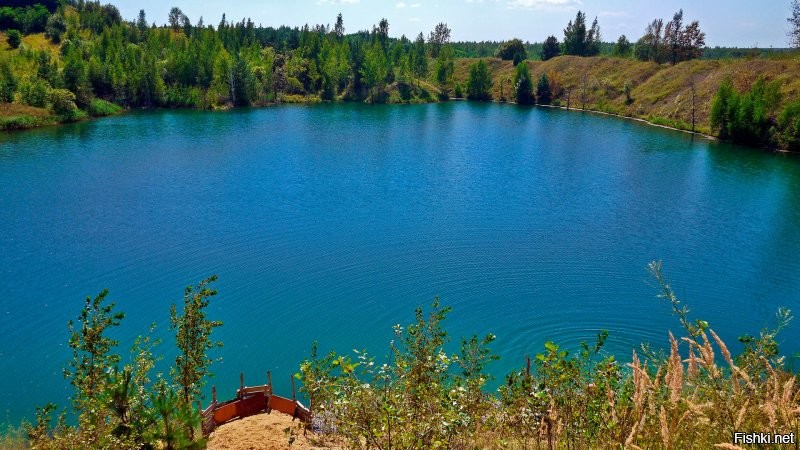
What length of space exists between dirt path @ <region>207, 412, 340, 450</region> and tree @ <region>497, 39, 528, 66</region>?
136 m

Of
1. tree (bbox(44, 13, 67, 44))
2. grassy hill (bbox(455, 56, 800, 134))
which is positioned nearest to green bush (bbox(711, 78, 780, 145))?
grassy hill (bbox(455, 56, 800, 134))

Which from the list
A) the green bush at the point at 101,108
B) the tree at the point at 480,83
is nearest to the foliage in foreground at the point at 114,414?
the green bush at the point at 101,108

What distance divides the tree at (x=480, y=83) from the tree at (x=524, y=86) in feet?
25.5

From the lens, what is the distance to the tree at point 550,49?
479 feet

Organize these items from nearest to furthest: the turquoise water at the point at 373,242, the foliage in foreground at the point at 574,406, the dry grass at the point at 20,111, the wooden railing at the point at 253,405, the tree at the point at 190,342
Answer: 1. the foliage in foreground at the point at 574,406
2. the tree at the point at 190,342
3. the wooden railing at the point at 253,405
4. the turquoise water at the point at 373,242
5. the dry grass at the point at 20,111

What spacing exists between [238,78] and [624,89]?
7558cm

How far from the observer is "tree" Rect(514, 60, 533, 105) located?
120938 mm

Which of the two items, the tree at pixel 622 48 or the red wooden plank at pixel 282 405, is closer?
the red wooden plank at pixel 282 405

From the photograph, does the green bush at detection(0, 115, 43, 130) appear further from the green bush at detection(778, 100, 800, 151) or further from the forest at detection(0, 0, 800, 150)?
the green bush at detection(778, 100, 800, 151)

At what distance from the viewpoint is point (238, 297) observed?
2892 cm

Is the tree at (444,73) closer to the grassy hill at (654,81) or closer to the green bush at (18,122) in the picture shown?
the grassy hill at (654,81)

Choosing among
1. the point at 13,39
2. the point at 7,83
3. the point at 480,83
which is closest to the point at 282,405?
the point at 7,83

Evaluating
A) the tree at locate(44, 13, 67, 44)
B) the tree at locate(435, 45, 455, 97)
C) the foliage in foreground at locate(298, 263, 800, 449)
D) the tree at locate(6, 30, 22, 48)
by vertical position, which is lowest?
the foliage in foreground at locate(298, 263, 800, 449)

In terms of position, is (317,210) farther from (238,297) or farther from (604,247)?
(604,247)
